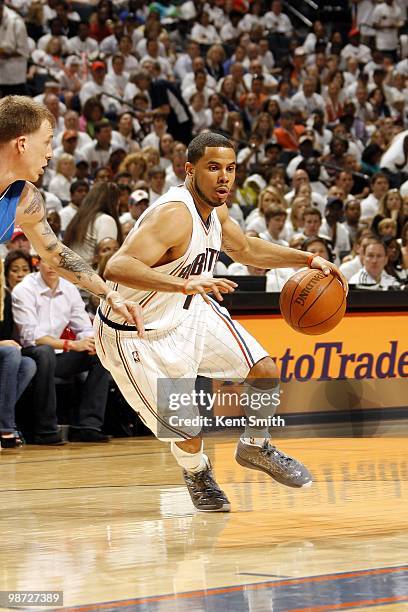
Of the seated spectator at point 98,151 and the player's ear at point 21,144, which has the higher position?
the seated spectator at point 98,151

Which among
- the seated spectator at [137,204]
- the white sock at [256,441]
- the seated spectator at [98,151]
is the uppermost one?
the seated spectator at [98,151]

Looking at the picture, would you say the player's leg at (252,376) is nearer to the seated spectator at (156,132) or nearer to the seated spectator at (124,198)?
the seated spectator at (124,198)

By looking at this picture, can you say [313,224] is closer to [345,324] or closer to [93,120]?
[345,324]

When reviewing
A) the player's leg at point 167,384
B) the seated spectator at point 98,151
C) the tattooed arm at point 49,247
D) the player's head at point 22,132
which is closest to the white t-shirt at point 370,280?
the seated spectator at point 98,151

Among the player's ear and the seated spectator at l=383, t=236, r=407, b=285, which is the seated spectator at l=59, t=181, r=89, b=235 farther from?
the player's ear

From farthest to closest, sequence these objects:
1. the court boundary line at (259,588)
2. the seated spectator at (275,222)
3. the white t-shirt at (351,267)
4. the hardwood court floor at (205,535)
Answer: the seated spectator at (275,222) → the white t-shirt at (351,267) → the hardwood court floor at (205,535) → the court boundary line at (259,588)

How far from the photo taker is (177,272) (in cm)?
593

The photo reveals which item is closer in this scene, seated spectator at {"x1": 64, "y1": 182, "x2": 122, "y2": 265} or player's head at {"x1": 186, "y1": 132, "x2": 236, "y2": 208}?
player's head at {"x1": 186, "y1": 132, "x2": 236, "y2": 208}

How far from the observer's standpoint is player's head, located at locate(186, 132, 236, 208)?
5867mm

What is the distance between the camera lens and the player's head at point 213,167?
587 cm

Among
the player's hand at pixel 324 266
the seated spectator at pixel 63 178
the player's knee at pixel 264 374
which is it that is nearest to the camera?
the player's knee at pixel 264 374

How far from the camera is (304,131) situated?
57.4 feet

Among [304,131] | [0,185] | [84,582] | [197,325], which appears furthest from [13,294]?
[304,131]

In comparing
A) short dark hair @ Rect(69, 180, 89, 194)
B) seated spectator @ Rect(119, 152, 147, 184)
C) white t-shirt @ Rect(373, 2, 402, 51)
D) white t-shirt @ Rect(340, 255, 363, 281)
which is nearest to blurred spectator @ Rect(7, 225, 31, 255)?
short dark hair @ Rect(69, 180, 89, 194)
